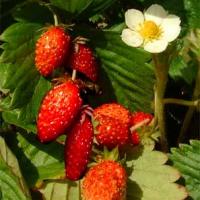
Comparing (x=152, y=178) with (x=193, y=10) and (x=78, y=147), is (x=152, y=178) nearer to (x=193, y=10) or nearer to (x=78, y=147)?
(x=78, y=147)

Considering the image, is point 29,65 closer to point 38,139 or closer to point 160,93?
point 38,139

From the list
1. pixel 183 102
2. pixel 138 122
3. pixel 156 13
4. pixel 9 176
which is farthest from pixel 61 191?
pixel 156 13

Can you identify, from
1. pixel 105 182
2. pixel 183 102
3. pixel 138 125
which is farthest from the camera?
pixel 183 102

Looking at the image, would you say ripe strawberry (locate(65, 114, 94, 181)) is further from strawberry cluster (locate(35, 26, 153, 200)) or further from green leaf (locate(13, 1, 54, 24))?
green leaf (locate(13, 1, 54, 24))

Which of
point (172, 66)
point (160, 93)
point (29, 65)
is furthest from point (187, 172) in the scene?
point (29, 65)

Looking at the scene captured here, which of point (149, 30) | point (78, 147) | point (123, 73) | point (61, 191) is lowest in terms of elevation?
point (61, 191)

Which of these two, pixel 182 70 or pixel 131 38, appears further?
pixel 182 70
